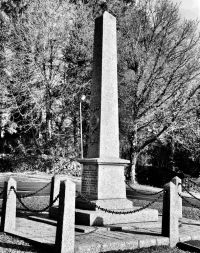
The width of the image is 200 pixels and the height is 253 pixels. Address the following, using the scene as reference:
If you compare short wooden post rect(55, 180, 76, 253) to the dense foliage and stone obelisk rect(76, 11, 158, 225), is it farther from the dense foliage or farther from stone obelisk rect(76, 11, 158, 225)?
the dense foliage

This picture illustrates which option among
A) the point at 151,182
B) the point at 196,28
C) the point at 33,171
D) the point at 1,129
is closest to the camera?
the point at 196,28

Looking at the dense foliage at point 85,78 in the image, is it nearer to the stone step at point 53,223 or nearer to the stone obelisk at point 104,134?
the stone obelisk at point 104,134

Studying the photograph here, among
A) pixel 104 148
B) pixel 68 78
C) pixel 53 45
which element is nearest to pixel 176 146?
pixel 68 78

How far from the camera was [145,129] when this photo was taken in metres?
23.1

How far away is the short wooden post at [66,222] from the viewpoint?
5.92 m

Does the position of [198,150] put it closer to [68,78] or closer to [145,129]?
[145,129]

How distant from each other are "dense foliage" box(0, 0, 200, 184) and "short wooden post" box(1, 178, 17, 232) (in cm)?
1488

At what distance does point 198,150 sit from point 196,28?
31.4ft

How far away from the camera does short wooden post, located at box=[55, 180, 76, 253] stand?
5918mm

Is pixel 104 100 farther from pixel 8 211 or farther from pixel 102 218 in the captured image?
pixel 8 211

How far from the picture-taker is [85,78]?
26.9 m

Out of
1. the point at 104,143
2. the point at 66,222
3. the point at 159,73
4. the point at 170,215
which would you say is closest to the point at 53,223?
the point at 104,143

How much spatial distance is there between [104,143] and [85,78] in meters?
18.2

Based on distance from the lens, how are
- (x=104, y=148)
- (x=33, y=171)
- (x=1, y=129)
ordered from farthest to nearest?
(x=1, y=129) → (x=33, y=171) → (x=104, y=148)
